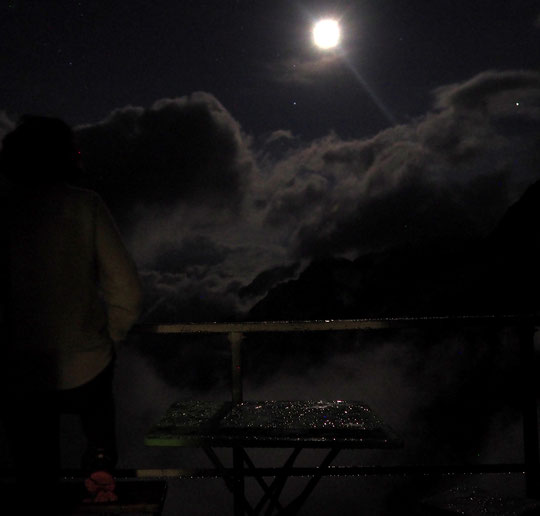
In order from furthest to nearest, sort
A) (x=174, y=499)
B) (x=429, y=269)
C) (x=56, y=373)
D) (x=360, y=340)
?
(x=360, y=340)
(x=429, y=269)
(x=174, y=499)
(x=56, y=373)

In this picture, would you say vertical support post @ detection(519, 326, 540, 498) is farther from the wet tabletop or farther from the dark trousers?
the dark trousers

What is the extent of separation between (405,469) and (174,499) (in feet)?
375

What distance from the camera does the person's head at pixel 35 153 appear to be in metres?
1.58

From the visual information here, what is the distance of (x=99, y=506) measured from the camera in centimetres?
173

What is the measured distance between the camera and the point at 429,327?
2.74m

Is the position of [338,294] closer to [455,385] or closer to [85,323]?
[455,385]

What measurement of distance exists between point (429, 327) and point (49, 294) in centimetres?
184

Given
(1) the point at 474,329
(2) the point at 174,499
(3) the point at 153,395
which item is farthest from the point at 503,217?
(1) the point at 474,329

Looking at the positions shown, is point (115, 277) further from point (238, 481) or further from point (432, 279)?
point (432, 279)

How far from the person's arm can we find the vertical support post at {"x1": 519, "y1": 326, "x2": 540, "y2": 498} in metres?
2.06

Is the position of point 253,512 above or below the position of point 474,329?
below

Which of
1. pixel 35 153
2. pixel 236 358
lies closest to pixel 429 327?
pixel 236 358

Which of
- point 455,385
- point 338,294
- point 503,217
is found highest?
point 503,217

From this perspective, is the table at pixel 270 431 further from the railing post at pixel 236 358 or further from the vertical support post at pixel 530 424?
the vertical support post at pixel 530 424
